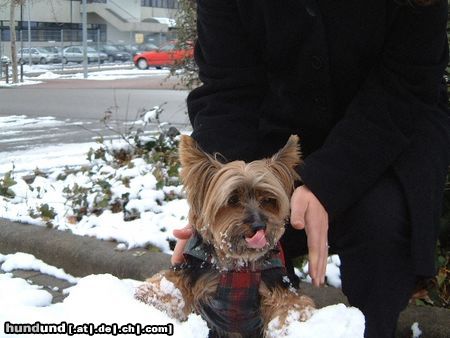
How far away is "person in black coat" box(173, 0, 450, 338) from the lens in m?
2.21

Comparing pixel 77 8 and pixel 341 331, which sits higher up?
pixel 341 331

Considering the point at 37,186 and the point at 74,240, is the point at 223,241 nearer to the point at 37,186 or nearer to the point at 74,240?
the point at 74,240

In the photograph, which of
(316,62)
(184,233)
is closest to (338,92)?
(316,62)

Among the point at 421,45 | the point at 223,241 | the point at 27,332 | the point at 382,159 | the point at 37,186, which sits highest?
the point at 421,45

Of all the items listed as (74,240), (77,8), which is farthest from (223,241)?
(77,8)

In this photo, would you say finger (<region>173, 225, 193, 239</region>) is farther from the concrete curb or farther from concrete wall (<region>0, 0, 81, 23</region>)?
concrete wall (<region>0, 0, 81, 23</region>)

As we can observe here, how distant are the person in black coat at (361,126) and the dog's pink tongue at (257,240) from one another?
0.41 ft

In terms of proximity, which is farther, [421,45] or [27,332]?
[27,332]

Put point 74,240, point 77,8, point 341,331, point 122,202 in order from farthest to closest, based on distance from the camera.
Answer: point 77,8
point 122,202
point 74,240
point 341,331

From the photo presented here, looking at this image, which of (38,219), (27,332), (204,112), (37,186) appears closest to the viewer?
(204,112)

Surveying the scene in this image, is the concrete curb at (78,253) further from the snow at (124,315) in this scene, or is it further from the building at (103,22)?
the building at (103,22)

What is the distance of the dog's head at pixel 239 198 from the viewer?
219 cm

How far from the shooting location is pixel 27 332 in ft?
9.25

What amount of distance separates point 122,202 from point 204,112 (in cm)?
244
